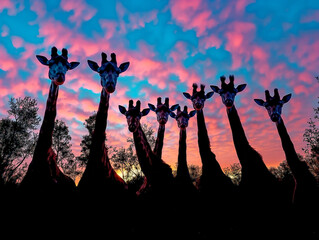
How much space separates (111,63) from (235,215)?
Answer: 8.31 meters

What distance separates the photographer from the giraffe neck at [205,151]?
9.70 metres

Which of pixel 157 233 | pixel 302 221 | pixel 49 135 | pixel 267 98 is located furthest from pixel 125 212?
pixel 267 98

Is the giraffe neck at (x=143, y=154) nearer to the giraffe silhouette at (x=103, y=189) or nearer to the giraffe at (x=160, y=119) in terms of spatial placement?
the giraffe silhouette at (x=103, y=189)

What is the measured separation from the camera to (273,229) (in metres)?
6.03

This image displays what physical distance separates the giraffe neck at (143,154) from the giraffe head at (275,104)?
6.56 meters

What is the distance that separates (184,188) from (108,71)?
7126 mm

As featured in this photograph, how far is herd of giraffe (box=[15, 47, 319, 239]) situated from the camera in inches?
247

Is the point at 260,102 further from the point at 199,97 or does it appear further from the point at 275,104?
the point at 199,97

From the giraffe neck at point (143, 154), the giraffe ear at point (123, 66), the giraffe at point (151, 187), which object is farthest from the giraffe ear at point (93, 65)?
the giraffe neck at point (143, 154)

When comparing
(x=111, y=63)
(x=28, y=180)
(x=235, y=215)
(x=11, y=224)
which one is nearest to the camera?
(x=11, y=224)

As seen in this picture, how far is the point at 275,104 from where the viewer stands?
32.9 feet

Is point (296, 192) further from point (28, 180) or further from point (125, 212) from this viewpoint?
point (28, 180)

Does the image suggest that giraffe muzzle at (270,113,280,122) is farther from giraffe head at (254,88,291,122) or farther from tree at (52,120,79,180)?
tree at (52,120,79,180)

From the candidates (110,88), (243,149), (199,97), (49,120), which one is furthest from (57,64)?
(243,149)
